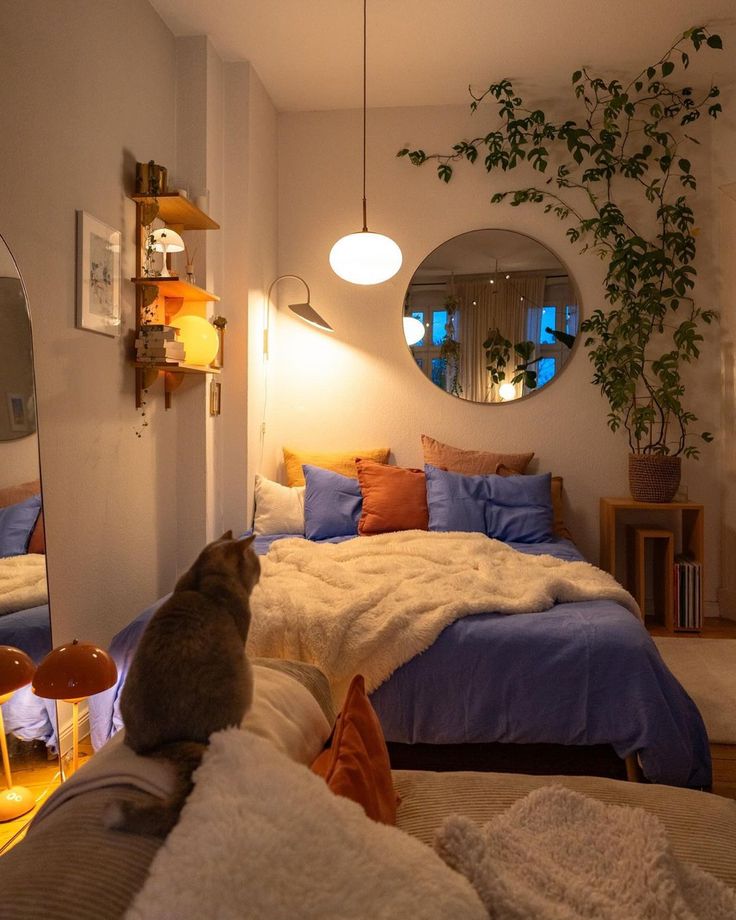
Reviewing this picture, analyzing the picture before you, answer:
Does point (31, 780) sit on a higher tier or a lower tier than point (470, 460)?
lower

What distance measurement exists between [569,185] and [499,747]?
3187 mm

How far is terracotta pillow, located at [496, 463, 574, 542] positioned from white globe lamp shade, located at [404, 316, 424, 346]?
0.89 meters

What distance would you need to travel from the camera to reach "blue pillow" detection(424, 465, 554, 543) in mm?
3719

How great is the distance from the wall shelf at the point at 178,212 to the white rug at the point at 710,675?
285 cm

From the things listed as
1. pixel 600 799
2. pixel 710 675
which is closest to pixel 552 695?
pixel 600 799

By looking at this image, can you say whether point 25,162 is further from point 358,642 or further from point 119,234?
point 358,642

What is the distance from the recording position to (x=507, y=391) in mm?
4320

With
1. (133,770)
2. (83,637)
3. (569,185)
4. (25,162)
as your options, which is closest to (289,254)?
(569,185)

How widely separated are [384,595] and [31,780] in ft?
3.75

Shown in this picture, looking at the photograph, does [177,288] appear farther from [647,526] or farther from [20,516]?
[647,526]

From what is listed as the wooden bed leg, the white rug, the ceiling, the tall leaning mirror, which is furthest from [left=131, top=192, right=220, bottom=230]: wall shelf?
the white rug

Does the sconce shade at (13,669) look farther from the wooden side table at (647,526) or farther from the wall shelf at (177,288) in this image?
the wooden side table at (647,526)

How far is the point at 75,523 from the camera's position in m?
2.57

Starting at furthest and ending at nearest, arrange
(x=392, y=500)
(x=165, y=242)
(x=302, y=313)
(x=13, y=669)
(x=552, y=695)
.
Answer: (x=302, y=313) → (x=392, y=500) → (x=165, y=242) → (x=552, y=695) → (x=13, y=669)
